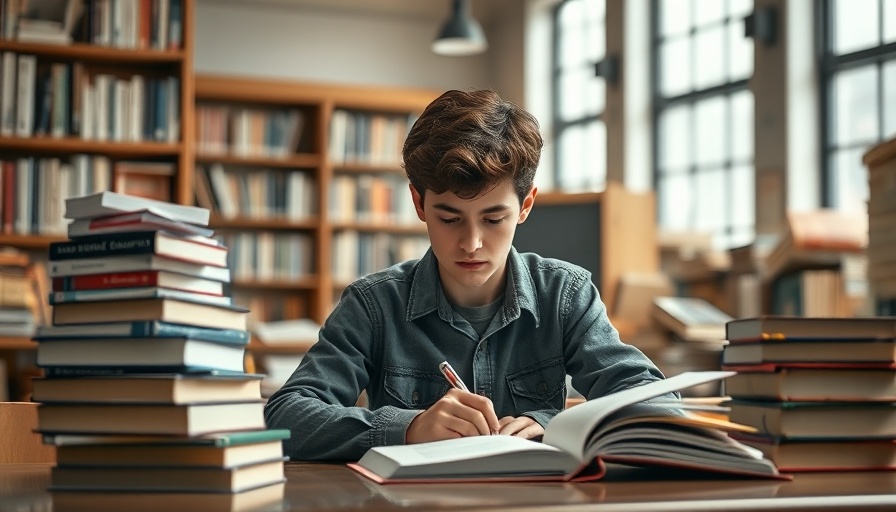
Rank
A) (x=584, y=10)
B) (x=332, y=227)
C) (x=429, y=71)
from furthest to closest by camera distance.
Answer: (x=429, y=71)
(x=584, y=10)
(x=332, y=227)

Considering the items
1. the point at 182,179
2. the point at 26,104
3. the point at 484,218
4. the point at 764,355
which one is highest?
the point at 26,104

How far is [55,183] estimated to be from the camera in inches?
201

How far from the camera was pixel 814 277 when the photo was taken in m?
4.43

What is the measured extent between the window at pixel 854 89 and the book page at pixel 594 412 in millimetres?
4116

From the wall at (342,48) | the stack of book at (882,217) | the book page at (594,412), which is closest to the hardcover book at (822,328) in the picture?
the book page at (594,412)

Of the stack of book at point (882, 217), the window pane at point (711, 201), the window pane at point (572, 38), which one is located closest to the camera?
the stack of book at point (882, 217)

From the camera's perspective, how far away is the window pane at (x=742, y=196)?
6.05m

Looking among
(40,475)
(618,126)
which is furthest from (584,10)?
(40,475)

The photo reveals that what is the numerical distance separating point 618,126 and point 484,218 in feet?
18.0

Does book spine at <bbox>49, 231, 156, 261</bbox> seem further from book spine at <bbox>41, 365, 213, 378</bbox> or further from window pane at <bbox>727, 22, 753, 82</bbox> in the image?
window pane at <bbox>727, 22, 753, 82</bbox>

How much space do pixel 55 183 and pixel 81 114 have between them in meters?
0.33

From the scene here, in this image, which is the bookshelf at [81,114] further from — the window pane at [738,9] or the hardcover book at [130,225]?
the hardcover book at [130,225]

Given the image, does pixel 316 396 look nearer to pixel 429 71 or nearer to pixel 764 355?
pixel 764 355

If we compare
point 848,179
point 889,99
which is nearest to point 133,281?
point 889,99
